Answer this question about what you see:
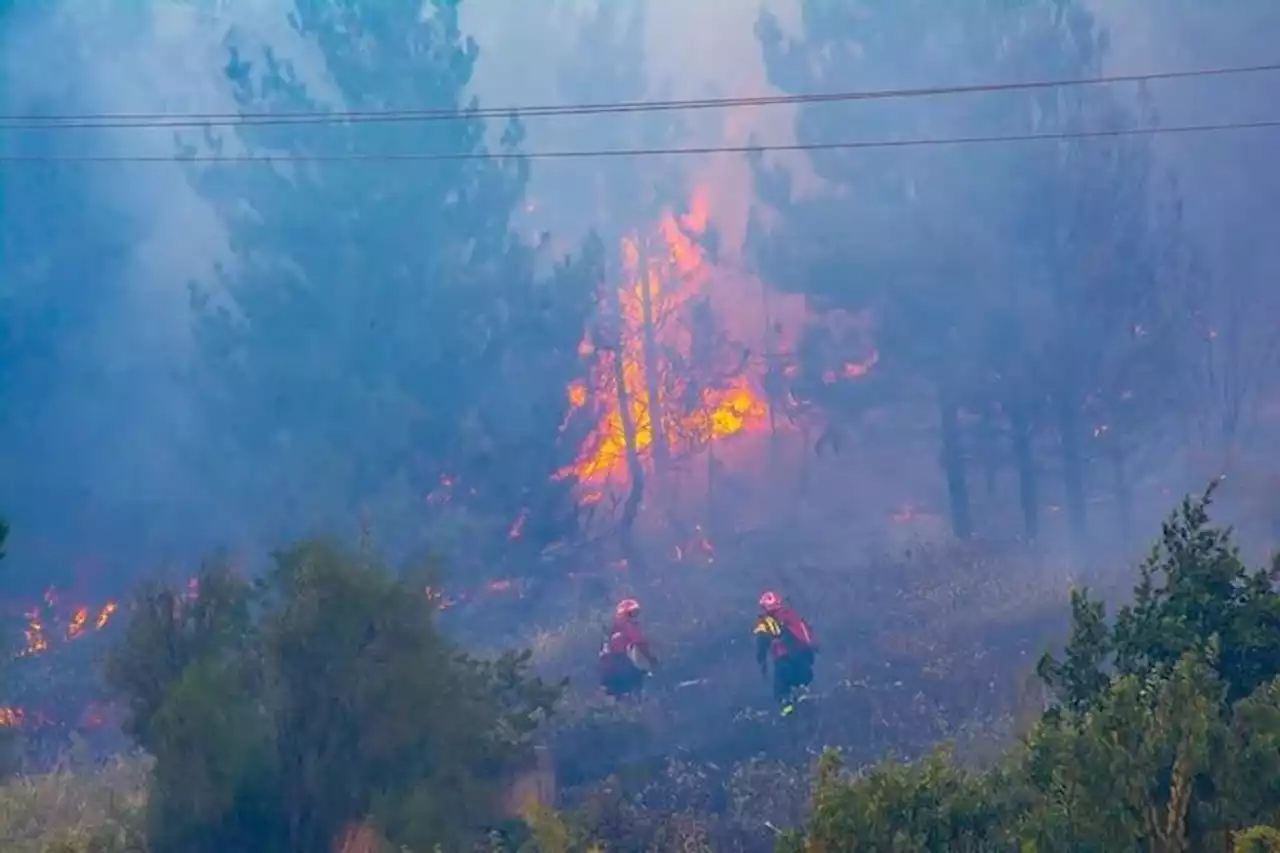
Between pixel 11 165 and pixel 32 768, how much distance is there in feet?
39.1

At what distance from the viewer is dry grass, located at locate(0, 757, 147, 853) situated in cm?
638

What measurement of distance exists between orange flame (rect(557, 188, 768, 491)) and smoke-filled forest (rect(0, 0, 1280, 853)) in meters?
0.12

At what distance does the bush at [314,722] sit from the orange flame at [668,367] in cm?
1570

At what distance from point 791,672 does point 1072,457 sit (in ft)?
34.4

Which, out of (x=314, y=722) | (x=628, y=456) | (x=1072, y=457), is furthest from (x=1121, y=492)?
(x=314, y=722)

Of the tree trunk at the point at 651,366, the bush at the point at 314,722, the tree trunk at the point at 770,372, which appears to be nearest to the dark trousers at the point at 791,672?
the bush at the point at 314,722

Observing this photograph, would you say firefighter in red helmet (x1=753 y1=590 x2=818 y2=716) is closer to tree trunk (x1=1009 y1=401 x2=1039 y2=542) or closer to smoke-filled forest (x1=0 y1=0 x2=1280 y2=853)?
smoke-filled forest (x1=0 y1=0 x2=1280 y2=853)

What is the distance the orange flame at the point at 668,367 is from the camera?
2541 cm

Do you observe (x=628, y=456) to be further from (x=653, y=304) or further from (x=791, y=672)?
(x=791, y=672)

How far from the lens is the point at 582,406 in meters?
19.1

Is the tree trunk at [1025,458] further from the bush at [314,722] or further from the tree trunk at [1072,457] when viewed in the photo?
the bush at [314,722]

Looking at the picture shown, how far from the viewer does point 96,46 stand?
77.3 feet

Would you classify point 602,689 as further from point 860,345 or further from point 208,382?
point 860,345

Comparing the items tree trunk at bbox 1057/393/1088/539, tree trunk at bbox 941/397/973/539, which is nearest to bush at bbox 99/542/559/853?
tree trunk at bbox 1057/393/1088/539
